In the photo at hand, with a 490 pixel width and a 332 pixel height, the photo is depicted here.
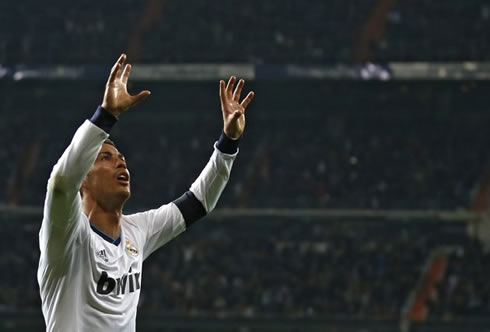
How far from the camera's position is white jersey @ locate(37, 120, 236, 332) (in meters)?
3.43

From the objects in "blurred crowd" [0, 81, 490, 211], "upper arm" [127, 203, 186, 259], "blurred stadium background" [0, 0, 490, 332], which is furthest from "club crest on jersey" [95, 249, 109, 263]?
"blurred crowd" [0, 81, 490, 211]

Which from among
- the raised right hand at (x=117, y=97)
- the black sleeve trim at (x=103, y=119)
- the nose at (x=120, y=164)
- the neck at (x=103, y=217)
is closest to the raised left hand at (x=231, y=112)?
the nose at (x=120, y=164)

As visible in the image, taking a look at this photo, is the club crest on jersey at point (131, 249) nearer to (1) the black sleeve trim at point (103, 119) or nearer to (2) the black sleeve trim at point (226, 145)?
(2) the black sleeve trim at point (226, 145)

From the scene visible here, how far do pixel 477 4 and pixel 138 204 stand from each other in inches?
377

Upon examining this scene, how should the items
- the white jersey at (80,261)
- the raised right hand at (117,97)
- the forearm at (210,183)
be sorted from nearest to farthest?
the white jersey at (80,261) < the raised right hand at (117,97) < the forearm at (210,183)

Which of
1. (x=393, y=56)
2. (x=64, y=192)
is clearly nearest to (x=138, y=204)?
(x=393, y=56)

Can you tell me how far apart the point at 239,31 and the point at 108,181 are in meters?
19.2

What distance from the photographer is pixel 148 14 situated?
24.5m

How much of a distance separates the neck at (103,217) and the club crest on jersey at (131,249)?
0.08 metres

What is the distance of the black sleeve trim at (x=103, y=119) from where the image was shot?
137 inches

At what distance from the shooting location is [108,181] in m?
4.05

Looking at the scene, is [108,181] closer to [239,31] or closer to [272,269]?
[272,269]

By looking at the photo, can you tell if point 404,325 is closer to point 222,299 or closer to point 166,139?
point 222,299

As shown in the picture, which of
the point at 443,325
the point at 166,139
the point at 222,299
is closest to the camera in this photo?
the point at 443,325
